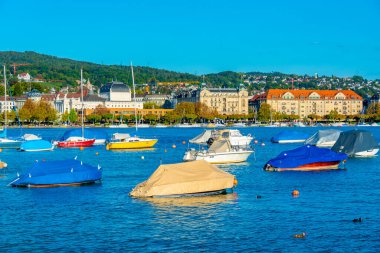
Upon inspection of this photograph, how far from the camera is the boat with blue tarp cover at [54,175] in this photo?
40500 mm

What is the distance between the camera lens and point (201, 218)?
30781mm

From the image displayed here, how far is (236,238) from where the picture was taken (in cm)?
2733

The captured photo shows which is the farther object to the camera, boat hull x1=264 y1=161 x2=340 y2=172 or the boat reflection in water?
boat hull x1=264 y1=161 x2=340 y2=172

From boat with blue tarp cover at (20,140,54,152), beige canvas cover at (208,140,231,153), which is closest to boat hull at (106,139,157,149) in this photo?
boat with blue tarp cover at (20,140,54,152)

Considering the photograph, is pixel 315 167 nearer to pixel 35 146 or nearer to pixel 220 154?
pixel 220 154

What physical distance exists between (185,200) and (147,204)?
1945mm

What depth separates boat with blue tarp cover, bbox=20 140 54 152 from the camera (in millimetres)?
80312

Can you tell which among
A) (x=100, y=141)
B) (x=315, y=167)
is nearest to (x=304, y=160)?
(x=315, y=167)

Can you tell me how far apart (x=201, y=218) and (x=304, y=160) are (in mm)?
20251

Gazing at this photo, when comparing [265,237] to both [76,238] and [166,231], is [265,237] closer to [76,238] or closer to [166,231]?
[166,231]

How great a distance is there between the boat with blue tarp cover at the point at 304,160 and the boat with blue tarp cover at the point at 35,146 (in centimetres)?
3723

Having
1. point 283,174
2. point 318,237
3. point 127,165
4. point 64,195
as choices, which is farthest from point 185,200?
point 127,165

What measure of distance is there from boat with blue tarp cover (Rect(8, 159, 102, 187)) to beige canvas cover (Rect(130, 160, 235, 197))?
552 centimetres

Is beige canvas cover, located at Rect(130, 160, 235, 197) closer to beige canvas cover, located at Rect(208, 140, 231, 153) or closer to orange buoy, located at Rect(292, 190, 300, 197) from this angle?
orange buoy, located at Rect(292, 190, 300, 197)
